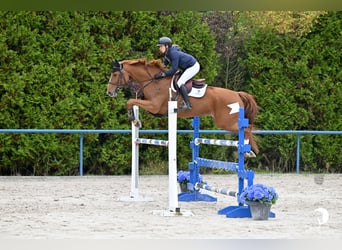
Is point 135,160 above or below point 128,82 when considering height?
below

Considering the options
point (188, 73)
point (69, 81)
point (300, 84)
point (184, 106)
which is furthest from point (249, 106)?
point (300, 84)

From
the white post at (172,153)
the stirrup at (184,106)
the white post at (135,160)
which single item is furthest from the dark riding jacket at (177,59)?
the white post at (172,153)

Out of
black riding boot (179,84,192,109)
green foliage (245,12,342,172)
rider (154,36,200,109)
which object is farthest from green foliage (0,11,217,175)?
black riding boot (179,84,192,109)

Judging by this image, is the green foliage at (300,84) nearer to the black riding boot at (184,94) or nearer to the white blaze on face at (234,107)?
the white blaze on face at (234,107)

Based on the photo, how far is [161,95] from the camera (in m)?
8.20

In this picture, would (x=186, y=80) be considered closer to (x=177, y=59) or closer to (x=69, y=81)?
(x=177, y=59)

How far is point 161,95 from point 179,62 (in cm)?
Result: 68

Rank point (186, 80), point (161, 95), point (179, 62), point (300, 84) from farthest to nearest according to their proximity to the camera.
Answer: point (300, 84), point (161, 95), point (186, 80), point (179, 62)

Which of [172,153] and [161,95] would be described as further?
[161,95]

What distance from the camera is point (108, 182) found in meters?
10.7

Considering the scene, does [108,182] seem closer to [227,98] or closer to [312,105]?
[227,98]

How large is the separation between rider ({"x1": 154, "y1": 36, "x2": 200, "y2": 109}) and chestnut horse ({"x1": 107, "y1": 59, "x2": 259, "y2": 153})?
0.15m

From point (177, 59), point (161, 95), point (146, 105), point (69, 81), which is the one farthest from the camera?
point (69, 81)

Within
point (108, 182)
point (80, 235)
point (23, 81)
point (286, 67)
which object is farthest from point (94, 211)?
point (286, 67)
